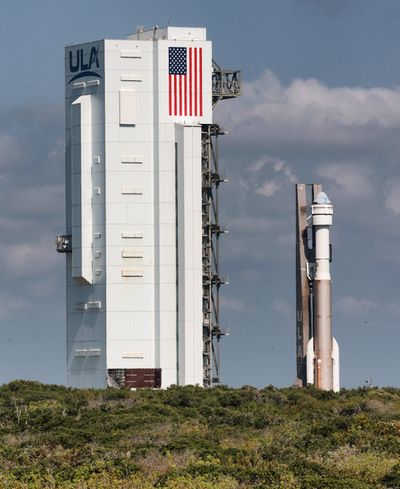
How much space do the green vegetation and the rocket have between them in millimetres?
Answer: 3095

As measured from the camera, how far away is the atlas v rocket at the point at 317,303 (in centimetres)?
8938

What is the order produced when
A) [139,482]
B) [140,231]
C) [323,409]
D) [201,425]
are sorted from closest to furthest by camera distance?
1. [139,482]
2. [201,425]
3. [323,409]
4. [140,231]

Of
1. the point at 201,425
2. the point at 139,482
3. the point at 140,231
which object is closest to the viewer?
the point at 139,482

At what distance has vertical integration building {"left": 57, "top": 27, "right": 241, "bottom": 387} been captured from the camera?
8925 cm

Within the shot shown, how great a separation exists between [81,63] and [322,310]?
18.4 meters

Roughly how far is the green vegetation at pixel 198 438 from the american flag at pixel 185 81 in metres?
15.4

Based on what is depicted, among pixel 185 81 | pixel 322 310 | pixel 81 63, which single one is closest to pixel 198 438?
pixel 322 310

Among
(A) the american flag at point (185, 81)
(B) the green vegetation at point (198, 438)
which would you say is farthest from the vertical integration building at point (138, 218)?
(B) the green vegetation at point (198, 438)

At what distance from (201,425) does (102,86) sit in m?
26.5

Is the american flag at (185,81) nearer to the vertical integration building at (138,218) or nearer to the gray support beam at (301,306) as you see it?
the vertical integration building at (138,218)

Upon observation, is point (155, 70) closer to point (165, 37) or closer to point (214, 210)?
point (165, 37)

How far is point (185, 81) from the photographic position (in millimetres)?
90938

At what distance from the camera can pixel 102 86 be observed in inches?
3541

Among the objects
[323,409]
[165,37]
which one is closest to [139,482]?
[323,409]
